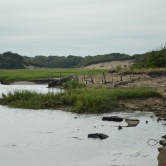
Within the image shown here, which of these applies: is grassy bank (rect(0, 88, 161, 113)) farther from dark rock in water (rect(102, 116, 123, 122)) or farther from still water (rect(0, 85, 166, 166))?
dark rock in water (rect(102, 116, 123, 122))

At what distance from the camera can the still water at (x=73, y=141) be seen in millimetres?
15695

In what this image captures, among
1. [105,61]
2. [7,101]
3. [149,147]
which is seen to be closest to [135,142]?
[149,147]

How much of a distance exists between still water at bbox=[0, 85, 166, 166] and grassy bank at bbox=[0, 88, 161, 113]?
1184 millimetres

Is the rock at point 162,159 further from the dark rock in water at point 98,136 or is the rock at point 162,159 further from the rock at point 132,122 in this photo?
the rock at point 132,122

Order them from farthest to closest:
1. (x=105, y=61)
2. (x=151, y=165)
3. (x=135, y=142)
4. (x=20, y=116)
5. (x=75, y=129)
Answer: (x=105, y=61) → (x=20, y=116) → (x=75, y=129) → (x=135, y=142) → (x=151, y=165)

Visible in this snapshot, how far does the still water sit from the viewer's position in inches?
618

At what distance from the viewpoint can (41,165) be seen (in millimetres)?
15078

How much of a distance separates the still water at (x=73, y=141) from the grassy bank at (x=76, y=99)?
118 centimetres

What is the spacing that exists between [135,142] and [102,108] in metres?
9.21

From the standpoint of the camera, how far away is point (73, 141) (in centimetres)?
1894

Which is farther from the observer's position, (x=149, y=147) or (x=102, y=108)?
(x=102, y=108)

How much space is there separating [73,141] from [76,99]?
9.52 m

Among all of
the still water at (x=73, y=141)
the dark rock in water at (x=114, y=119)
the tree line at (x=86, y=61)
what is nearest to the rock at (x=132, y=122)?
the still water at (x=73, y=141)

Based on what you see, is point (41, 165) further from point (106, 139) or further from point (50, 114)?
point (50, 114)
